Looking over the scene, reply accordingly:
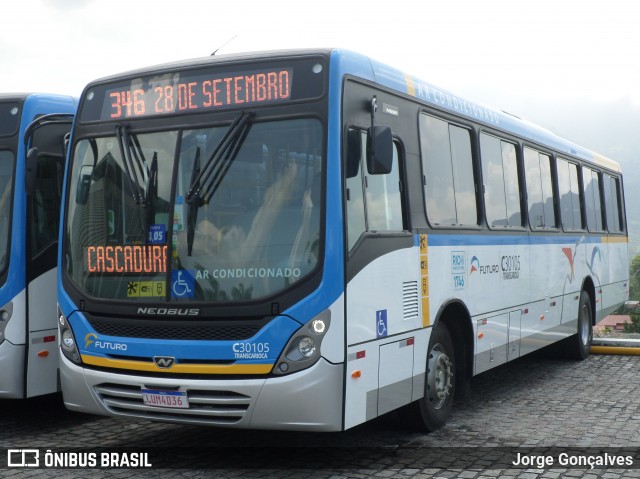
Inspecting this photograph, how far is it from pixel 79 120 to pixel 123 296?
1.63m

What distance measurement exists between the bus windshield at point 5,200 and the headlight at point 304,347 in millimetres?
3304

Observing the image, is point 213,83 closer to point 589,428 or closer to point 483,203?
point 483,203

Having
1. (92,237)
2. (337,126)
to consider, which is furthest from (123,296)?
(337,126)

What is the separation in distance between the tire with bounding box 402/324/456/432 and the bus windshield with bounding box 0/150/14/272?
12.9ft

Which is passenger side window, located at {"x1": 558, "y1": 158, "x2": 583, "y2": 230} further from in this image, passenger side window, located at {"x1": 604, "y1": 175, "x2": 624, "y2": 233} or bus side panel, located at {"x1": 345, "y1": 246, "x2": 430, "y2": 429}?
bus side panel, located at {"x1": 345, "y1": 246, "x2": 430, "y2": 429}

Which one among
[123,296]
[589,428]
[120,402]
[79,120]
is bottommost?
[589,428]

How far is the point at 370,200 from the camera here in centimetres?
668

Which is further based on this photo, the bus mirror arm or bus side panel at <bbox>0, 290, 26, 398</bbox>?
bus side panel at <bbox>0, 290, 26, 398</bbox>

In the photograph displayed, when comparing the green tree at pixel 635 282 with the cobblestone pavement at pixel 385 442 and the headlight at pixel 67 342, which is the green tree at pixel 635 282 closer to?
the cobblestone pavement at pixel 385 442

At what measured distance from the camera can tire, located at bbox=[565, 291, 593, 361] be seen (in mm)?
13094

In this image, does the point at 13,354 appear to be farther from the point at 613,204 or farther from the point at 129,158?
the point at 613,204

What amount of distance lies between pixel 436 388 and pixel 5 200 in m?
4.35

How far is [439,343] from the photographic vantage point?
7.94 meters

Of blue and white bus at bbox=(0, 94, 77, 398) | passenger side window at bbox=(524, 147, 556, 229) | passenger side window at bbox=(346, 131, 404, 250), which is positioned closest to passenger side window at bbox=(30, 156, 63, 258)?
blue and white bus at bbox=(0, 94, 77, 398)
